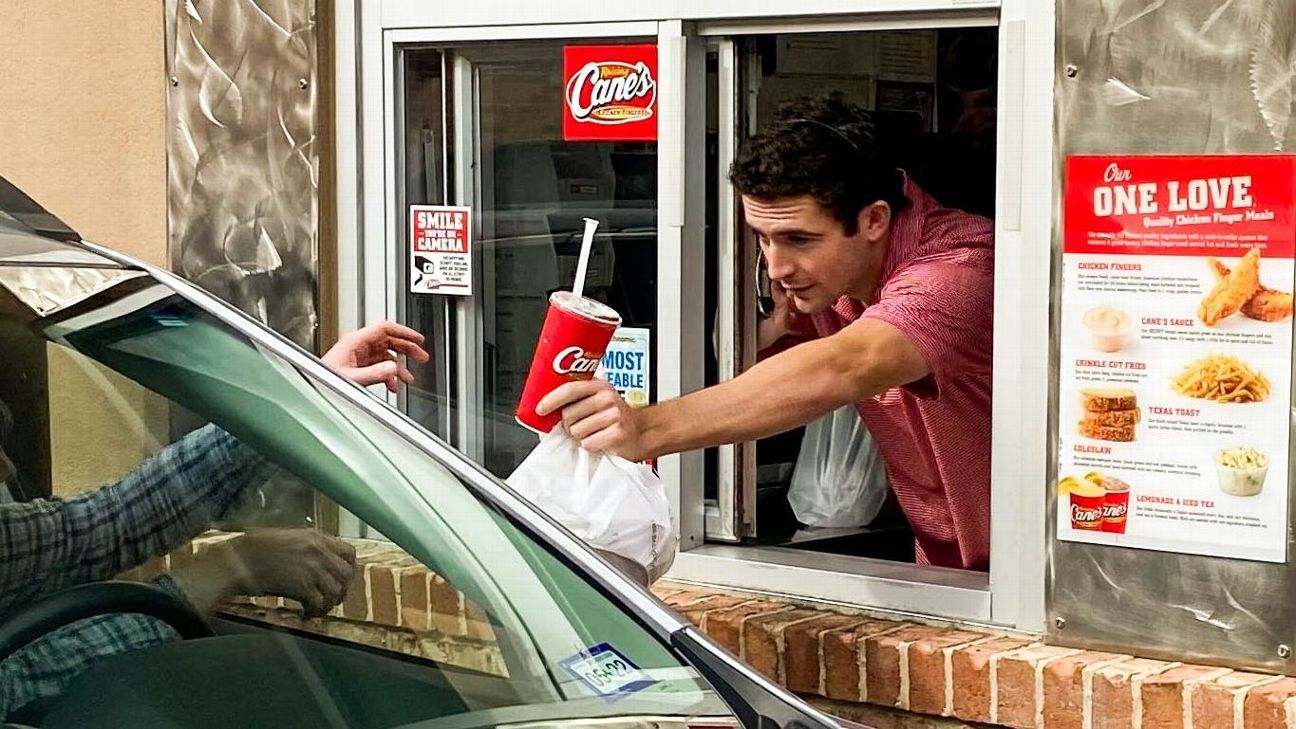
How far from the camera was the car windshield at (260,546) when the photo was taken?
2006 mm

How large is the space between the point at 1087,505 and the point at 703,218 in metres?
1.20

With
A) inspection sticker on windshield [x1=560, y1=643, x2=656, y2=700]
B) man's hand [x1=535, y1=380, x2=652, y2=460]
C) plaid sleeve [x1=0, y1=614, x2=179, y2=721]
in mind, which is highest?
man's hand [x1=535, y1=380, x2=652, y2=460]

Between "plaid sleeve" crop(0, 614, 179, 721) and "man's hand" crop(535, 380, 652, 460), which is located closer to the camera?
"plaid sleeve" crop(0, 614, 179, 721)

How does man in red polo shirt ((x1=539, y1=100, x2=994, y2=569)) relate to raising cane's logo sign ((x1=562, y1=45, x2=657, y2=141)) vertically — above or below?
below

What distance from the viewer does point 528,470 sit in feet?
11.4

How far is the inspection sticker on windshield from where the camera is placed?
2125 mm

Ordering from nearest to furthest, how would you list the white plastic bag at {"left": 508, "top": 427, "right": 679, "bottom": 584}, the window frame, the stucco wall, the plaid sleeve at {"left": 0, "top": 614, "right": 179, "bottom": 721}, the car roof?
the plaid sleeve at {"left": 0, "top": 614, "right": 179, "bottom": 721} → the car roof → the white plastic bag at {"left": 508, "top": 427, "right": 679, "bottom": 584} → the window frame → the stucco wall

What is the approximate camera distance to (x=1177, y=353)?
3629mm

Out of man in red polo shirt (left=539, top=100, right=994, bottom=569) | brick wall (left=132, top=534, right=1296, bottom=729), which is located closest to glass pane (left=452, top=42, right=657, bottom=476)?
man in red polo shirt (left=539, top=100, right=994, bottom=569)

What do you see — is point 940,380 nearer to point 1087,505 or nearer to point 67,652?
Result: point 1087,505

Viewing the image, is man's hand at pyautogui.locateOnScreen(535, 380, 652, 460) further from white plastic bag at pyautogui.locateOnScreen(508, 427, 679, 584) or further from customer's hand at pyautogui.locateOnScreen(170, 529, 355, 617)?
customer's hand at pyautogui.locateOnScreen(170, 529, 355, 617)

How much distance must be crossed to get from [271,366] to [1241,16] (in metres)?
2.13

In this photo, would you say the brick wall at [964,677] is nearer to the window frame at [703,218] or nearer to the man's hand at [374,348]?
the window frame at [703,218]

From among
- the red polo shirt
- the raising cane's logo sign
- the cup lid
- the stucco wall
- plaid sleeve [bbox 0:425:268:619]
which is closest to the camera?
plaid sleeve [bbox 0:425:268:619]
